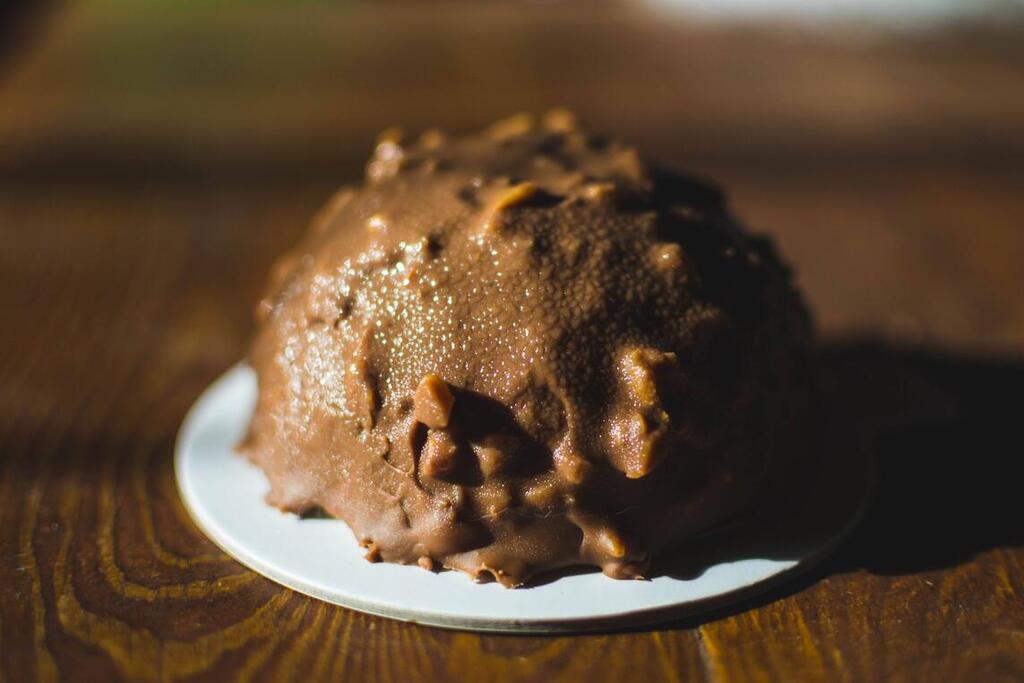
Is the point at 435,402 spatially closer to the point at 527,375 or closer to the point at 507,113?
the point at 527,375

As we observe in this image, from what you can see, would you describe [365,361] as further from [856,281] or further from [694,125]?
[694,125]

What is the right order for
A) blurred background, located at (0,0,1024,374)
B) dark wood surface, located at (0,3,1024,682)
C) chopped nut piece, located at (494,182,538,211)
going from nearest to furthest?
dark wood surface, located at (0,3,1024,682), chopped nut piece, located at (494,182,538,211), blurred background, located at (0,0,1024,374)

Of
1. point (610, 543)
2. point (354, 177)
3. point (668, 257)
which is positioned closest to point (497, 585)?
point (610, 543)

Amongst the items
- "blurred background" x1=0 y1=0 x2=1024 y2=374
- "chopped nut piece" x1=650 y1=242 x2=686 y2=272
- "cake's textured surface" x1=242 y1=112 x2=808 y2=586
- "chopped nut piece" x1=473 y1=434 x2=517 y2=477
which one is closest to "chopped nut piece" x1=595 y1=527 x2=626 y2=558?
"cake's textured surface" x1=242 y1=112 x2=808 y2=586

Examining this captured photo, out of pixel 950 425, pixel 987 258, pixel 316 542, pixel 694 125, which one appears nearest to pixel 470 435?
pixel 316 542

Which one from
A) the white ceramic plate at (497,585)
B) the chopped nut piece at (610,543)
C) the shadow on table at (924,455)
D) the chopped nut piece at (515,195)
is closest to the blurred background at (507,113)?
the shadow on table at (924,455)

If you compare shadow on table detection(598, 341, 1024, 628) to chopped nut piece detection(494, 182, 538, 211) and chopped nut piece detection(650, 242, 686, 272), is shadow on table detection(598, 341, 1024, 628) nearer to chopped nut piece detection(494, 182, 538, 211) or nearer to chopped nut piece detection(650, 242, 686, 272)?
chopped nut piece detection(650, 242, 686, 272)
